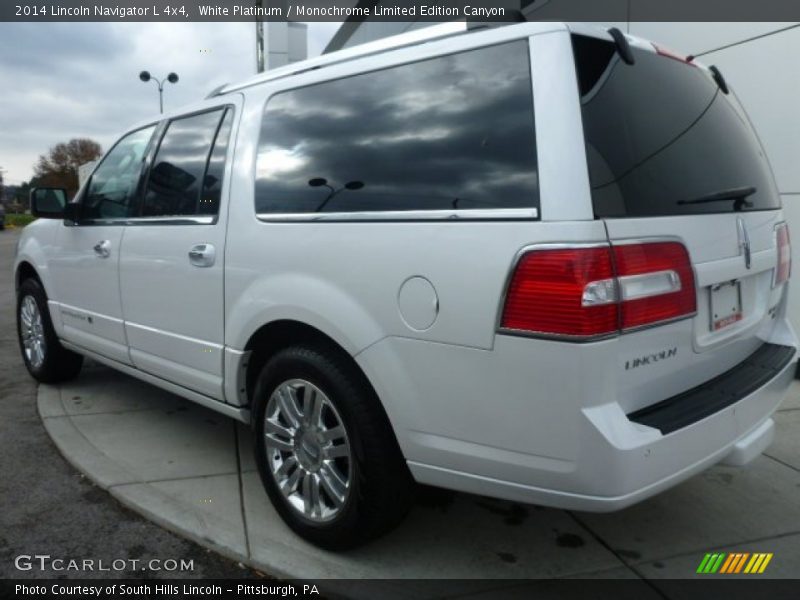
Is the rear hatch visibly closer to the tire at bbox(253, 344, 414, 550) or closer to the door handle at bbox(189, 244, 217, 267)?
the tire at bbox(253, 344, 414, 550)

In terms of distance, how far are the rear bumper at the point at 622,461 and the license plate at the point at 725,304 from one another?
0.84 ft

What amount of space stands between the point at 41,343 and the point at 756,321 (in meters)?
4.73

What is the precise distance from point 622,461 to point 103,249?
326 centimetres

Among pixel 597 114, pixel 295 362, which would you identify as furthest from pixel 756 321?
pixel 295 362

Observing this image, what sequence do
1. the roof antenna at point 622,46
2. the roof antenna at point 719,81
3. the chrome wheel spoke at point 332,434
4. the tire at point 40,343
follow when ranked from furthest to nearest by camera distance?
the tire at point 40,343, the roof antenna at point 719,81, the chrome wheel spoke at point 332,434, the roof antenna at point 622,46

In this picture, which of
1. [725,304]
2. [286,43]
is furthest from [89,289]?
[286,43]

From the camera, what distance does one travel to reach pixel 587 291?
1900mm

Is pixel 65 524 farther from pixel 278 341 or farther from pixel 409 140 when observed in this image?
pixel 409 140

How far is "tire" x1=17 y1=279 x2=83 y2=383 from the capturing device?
4.83m

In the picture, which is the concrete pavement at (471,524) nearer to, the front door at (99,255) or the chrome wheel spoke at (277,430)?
the chrome wheel spoke at (277,430)

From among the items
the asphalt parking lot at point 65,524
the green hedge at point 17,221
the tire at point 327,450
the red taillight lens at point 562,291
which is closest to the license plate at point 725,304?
the red taillight lens at point 562,291

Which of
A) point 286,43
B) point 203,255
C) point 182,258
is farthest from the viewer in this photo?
point 286,43
